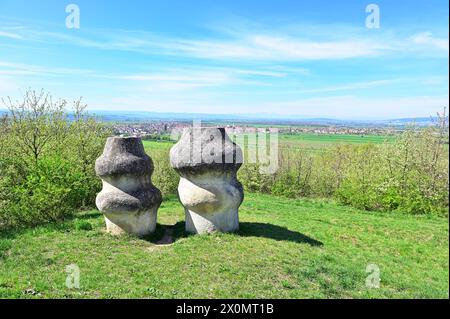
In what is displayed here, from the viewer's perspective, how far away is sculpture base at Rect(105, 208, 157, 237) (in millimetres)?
12977

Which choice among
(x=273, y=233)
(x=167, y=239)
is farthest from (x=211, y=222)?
(x=273, y=233)

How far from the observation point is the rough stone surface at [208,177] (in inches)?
503

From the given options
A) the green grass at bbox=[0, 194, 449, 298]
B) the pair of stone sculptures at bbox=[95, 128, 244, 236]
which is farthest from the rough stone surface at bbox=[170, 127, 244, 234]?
the green grass at bbox=[0, 194, 449, 298]

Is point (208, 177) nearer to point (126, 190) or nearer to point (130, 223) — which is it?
point (126, 190)

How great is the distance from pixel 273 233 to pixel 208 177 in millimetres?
3462

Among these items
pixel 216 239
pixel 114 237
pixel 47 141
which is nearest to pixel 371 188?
pixel 216 239

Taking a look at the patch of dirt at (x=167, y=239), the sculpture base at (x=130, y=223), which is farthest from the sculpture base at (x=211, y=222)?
the sculpture base at (x=130, y=223)

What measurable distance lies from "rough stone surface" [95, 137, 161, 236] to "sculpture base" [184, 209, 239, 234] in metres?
1.53

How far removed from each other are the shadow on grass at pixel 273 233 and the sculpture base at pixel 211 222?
56cm

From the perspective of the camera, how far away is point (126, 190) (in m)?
13.0

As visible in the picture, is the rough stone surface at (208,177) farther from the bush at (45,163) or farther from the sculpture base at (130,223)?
the bush at (45,163)

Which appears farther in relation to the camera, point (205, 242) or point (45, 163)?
point (45, 163)
